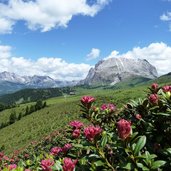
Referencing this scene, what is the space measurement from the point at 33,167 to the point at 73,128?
1.05m

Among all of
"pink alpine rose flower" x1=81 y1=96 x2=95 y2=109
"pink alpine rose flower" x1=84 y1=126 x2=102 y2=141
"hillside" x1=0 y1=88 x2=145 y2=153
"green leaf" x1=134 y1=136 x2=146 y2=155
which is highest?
"pink alpine rose flower" x1=81 y1=96 x2=95 y2=109

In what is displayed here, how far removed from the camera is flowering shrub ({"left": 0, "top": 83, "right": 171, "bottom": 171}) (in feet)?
13.5

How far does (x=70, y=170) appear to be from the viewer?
4.10 metres

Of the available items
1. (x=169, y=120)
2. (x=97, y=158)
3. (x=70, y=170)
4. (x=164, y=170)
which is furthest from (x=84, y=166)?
(x=169, y=120)

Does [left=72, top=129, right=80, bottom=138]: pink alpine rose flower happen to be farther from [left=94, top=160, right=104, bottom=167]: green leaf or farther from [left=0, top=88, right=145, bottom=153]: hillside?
[left=0, top=88, right=145, bottom=153]: hillside

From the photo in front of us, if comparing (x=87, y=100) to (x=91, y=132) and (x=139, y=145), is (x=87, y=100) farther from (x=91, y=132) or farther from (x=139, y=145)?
(x=139, y=145)

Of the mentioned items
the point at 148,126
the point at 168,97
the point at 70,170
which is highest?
the point at 168,97

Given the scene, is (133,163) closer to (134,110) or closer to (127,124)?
(127,124)

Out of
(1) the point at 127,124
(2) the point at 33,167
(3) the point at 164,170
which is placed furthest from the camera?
(2) the point at 33,167

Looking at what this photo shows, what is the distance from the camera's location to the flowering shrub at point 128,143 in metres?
4.11

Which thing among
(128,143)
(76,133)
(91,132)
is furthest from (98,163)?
(76,133)

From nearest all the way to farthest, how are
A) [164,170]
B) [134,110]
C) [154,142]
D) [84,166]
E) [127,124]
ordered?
[127,124] < [164,170] < [84,166] < [154,142] < [134,110]

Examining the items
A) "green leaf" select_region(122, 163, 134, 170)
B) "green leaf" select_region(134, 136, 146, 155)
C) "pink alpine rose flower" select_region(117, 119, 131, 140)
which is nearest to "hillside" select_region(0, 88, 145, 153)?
"green leaf" select_region(134, 136, 146, 155)

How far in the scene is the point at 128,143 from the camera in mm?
4137
